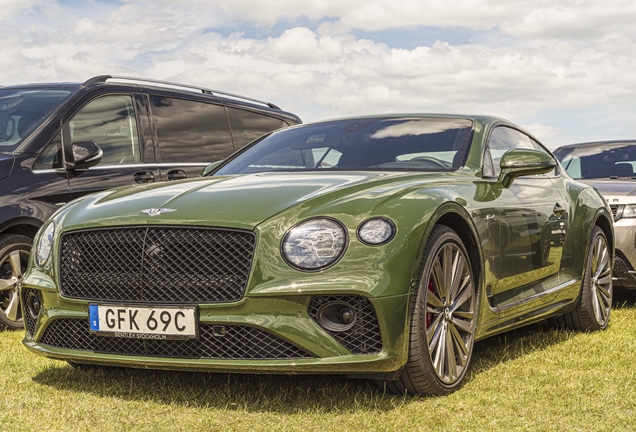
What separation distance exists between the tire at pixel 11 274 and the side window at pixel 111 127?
101cm

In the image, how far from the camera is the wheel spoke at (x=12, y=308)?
22.4ft

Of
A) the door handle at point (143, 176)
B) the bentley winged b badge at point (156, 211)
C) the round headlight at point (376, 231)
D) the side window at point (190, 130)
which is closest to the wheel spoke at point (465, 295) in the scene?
the round headlight at point (376, 231)

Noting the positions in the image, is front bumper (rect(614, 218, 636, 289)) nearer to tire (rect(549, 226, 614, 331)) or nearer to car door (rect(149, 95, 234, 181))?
tire (rect(549, 226, 614, 331))


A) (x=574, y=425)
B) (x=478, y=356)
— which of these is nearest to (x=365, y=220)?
(x=574, y=425)

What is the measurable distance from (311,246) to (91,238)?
120 cm

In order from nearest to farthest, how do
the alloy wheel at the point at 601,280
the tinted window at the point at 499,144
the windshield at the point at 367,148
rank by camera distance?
1. the windshield at the point at 367,148
2. the tinted window at the point at 499,144
3. the alloy wheel at the point at 601,280

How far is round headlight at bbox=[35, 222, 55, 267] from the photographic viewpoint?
4852mm

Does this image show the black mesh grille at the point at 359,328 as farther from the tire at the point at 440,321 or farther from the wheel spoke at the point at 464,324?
the wheel spoke at the point at 464,324

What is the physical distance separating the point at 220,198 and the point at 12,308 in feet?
9.79

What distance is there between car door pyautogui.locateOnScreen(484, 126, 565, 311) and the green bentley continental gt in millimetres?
19

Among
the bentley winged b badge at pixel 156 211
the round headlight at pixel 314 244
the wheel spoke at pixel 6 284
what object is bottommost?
the wheel spoke at pixel 6 284

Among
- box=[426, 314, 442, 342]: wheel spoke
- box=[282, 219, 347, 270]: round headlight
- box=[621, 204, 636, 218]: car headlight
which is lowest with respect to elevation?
box=[621, 204, 636, 218]: car headlight

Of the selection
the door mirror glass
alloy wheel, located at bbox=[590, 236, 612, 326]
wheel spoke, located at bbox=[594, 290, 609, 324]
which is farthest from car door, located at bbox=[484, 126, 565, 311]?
the door mirror glass

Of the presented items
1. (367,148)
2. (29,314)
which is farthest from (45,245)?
(367,148)
